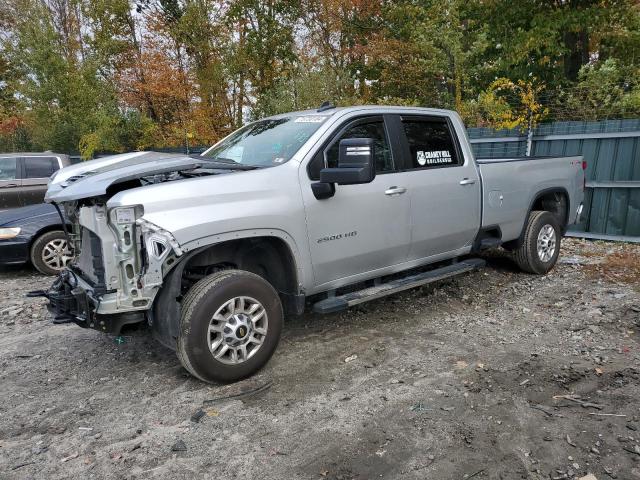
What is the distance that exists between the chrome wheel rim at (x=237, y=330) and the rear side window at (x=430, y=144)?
214cm

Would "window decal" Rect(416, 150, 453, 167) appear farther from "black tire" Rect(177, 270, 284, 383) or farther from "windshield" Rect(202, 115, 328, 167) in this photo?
"black tire" Rect(177, 270, 284, 383)

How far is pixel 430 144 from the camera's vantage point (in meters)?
5.16

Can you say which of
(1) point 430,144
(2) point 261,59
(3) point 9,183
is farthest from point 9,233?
(2) point 261,59

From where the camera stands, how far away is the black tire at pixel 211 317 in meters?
3.49

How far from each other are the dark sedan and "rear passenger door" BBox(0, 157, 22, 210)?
194 cm

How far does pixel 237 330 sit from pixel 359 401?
985mm

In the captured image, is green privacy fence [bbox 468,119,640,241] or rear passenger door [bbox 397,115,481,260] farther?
green privacy fence [bbox 468,119,640,241]

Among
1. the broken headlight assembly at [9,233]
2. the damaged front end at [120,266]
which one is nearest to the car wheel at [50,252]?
the broken headlight assembly at [9,233]

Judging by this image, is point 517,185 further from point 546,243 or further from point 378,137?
point 378,137

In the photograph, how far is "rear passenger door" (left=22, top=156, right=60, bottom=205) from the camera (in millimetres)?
9250

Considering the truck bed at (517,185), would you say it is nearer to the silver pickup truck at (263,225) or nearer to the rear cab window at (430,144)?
the silver pickup truck at (263,225)

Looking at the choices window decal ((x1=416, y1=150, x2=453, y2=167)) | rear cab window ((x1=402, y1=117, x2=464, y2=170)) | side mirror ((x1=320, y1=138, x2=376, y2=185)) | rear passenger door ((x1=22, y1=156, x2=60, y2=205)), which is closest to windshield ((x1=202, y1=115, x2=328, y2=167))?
side mirror ((x1=320, y1=138, x2=376, y2=185))

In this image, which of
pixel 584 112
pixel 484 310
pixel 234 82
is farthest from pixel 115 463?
pixel 234 82

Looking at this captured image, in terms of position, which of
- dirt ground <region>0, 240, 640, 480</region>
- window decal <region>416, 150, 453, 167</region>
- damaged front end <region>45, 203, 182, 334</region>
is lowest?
dirt ground <region>0, 240, 640, 480</region>
